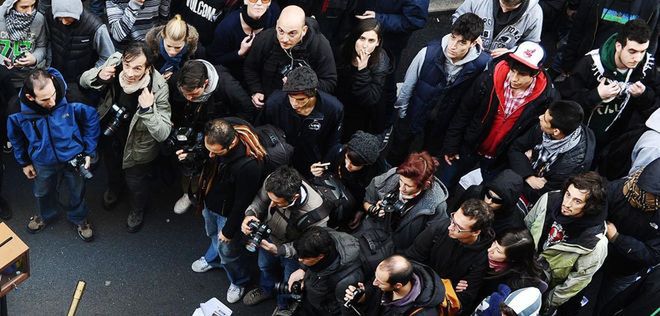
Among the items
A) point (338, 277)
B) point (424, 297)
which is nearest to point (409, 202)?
point (338, 277)

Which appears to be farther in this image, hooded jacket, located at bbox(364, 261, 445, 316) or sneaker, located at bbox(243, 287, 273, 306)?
sneaker, located at bbox(243, 287, 273, 306)

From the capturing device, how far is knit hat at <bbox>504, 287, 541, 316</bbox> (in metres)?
4.48

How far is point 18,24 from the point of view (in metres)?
5.97

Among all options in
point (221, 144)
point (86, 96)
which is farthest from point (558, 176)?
point (86, 96)

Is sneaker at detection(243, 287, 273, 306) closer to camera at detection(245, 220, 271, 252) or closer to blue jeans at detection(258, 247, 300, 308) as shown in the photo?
blue jeans at detection(258, 247, 300, 308)

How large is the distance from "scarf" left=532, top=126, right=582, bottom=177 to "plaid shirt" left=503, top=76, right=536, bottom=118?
337 millimetres

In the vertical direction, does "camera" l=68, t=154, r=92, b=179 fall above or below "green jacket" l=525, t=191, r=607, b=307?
below

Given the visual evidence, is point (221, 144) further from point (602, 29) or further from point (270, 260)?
point (602, 29)

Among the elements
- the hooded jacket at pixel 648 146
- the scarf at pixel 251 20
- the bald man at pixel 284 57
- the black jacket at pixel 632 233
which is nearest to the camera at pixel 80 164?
the bald man at pixel 284 57

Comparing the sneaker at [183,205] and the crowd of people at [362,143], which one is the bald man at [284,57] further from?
the sneaker at [183,205]

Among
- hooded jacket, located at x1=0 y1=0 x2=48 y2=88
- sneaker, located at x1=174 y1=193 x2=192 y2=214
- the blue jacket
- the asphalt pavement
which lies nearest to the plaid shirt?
the asphalt pavement

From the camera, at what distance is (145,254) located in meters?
6.32

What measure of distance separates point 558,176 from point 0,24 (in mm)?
4314

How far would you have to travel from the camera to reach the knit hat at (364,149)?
202 inches
